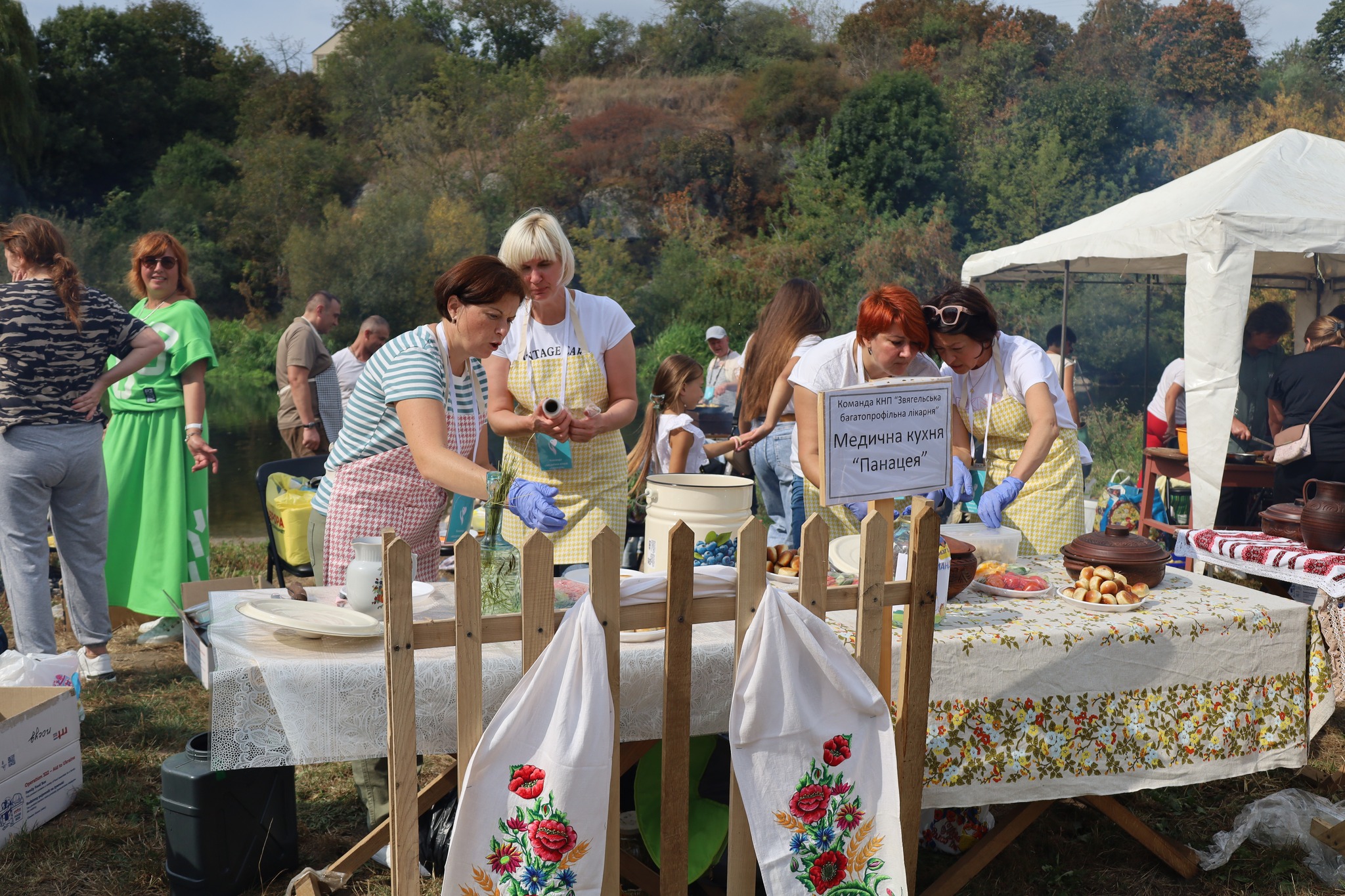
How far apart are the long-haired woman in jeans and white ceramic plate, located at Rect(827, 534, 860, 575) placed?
1.43m

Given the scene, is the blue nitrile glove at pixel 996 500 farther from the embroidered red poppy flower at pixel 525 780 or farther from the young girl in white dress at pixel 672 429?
the young girl in white dress at pixel 672 429

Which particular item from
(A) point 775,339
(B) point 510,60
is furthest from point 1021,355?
(B) point 510,60

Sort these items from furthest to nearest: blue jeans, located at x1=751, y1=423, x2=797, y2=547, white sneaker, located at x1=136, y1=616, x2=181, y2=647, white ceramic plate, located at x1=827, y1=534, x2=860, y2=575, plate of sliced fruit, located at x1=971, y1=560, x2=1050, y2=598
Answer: white sneaker, located at x1=136, y1=616, x2=181, y2=647 < blue jeans, located at x1=751, y1=423, x2=797, y2=547 < plate of sliced fruit, located at x1=971, y1=560, x2=1050, y2=598 < white ceramic plate, located at x1=827, y1=534, x2=860, y2=575

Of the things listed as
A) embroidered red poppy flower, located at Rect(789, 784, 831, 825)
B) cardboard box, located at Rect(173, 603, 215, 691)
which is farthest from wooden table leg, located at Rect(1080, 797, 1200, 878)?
cardboard box, located at Rect(173, 603, 215, 691)

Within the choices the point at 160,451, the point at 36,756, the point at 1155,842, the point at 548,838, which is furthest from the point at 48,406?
the point at 1155,842

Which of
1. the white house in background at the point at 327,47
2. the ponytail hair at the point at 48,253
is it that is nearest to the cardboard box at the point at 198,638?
the ponytail hair at the point at 48,253

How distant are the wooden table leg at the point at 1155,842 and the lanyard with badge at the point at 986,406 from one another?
103cm

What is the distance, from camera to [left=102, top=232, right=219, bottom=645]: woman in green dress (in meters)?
4.07

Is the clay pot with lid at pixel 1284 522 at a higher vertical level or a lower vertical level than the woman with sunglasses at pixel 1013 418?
lower

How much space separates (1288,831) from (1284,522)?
1.06 meters

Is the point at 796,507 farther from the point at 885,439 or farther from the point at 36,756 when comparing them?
the point at 36,756

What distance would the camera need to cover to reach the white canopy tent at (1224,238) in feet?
16.1

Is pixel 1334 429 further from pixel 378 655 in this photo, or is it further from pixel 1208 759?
pixel 378 655

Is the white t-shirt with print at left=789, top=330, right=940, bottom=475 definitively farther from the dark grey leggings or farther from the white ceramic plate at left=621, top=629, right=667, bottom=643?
the dark grey leggings
